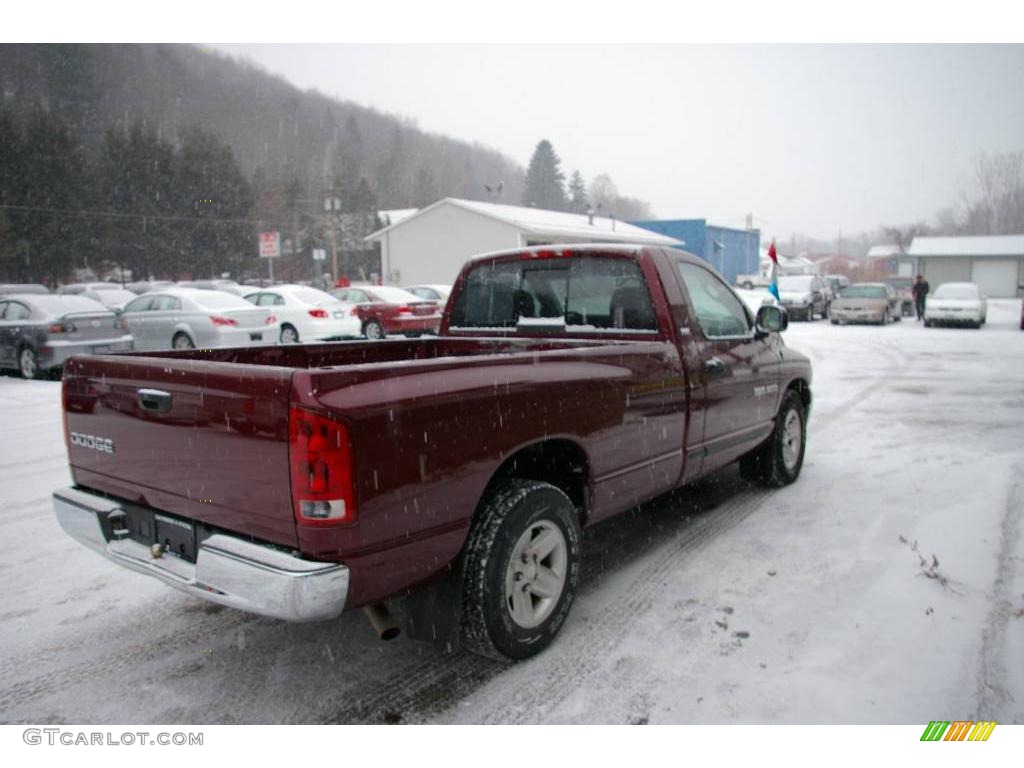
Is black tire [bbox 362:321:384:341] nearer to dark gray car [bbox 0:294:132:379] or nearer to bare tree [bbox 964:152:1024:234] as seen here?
dark gray car [bbox 0:294:132:379]

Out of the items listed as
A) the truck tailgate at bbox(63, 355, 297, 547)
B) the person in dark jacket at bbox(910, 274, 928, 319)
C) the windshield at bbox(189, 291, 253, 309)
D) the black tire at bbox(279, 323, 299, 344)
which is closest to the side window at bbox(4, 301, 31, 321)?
the windshield at bbox(189, 291, 253, 309)

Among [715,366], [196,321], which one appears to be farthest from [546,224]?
[715,366]

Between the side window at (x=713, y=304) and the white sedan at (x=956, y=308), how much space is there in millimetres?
22368

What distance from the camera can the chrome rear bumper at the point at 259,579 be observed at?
2.53 m

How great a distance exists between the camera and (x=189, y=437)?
290 centimetres

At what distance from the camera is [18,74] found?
5516 centimetres

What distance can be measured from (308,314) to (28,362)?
19.0ft

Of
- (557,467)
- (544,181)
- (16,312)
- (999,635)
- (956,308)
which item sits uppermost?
(544,181)

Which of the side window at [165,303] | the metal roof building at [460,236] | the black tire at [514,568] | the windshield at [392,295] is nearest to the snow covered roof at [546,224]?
the metal roof building at [460,236]

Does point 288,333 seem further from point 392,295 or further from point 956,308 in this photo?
point 956,308

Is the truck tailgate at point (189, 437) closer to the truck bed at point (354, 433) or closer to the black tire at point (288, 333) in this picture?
the truck bed at point (354, 433)

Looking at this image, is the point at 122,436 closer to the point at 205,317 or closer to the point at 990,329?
the point at 205,317

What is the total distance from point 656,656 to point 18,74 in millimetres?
67540

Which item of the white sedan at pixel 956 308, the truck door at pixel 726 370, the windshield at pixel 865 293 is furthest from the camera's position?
the windshield at pixel 865 293
